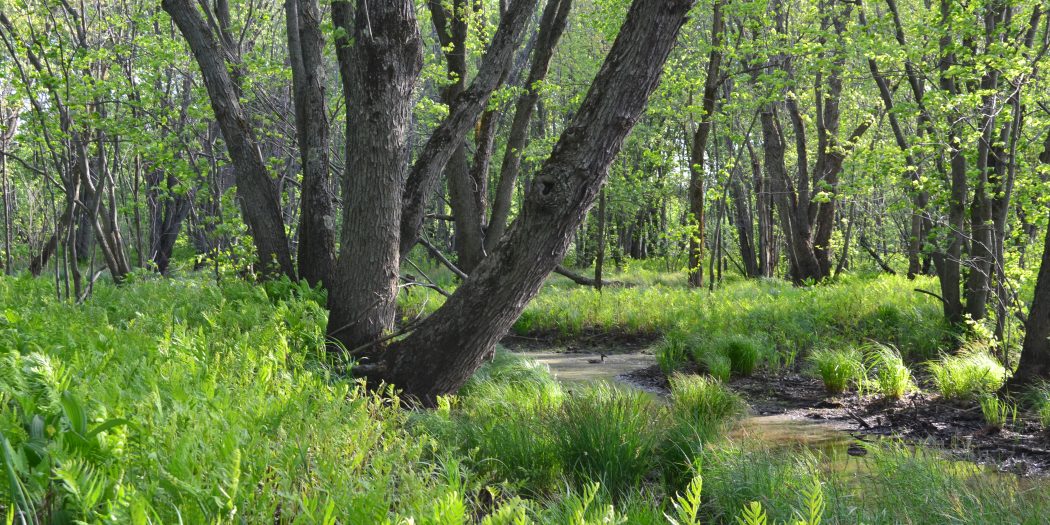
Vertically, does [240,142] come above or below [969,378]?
above

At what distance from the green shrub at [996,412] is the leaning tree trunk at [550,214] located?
4.14 m

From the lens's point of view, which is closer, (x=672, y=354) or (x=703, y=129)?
(x=672, y=354)

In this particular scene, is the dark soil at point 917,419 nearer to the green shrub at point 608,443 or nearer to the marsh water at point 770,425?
the marsh water at point 770,425

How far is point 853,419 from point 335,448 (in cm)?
560

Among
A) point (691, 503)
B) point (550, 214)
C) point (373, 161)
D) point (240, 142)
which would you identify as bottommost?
point (691, 503)

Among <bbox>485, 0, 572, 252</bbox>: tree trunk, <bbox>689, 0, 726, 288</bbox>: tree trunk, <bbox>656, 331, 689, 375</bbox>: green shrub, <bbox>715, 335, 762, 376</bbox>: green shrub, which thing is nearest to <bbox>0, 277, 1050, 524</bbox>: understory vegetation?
<bbox>715, 335, 762, 376</bbox>: green shrub

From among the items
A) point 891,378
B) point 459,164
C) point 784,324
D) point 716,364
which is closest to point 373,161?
point 716,364

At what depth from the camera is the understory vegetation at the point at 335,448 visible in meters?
2.08

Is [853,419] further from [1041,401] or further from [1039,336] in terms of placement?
[1039,336]

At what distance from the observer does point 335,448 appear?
284 cm

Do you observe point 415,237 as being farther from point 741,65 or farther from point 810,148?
point 810,148

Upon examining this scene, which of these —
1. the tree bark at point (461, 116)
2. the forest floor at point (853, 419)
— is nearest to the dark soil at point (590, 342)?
the forest floor at point (853, 419)

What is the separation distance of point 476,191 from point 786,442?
726 cm

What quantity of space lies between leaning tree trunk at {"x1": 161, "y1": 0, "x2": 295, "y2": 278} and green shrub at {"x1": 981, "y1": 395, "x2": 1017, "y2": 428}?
21.7ft
